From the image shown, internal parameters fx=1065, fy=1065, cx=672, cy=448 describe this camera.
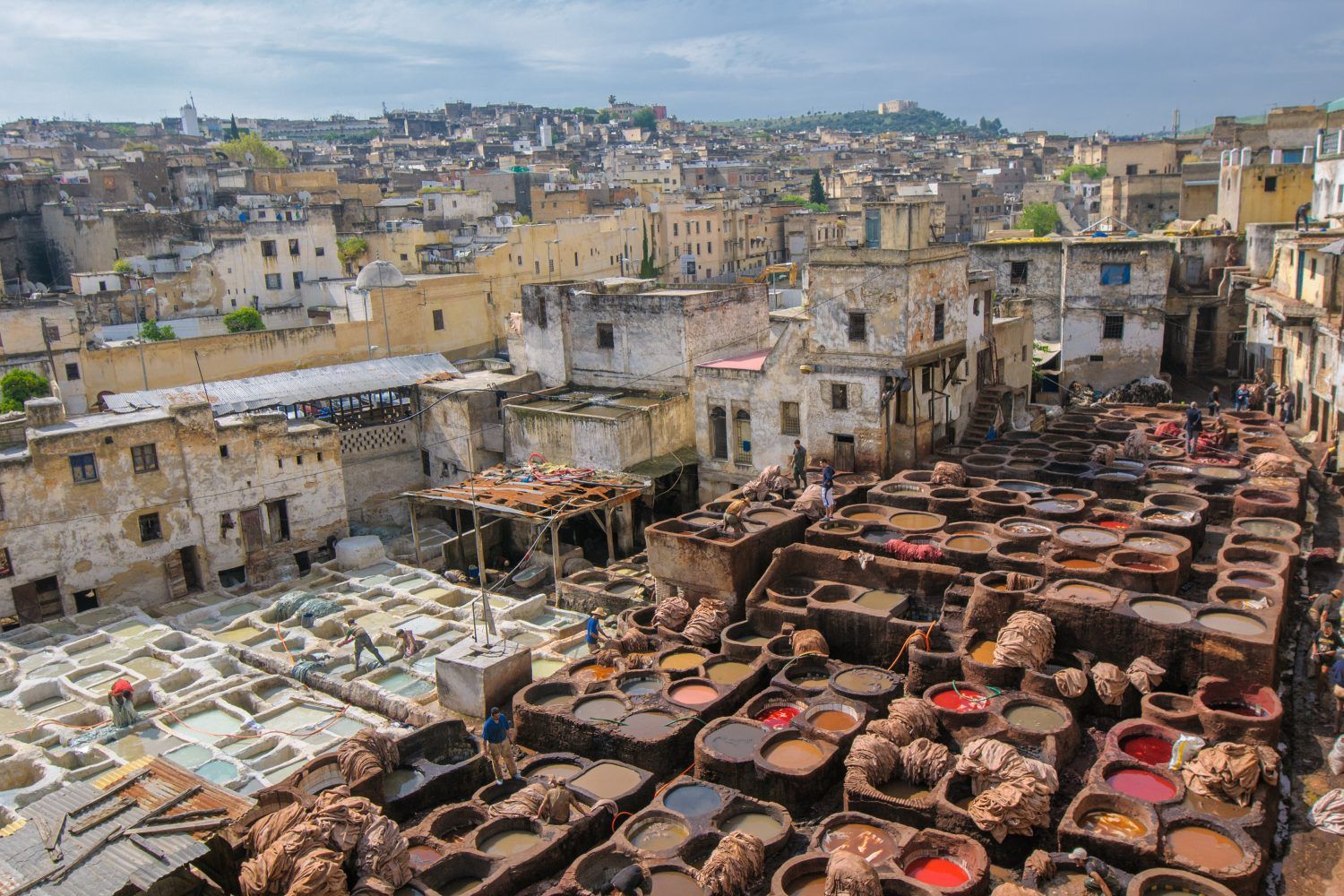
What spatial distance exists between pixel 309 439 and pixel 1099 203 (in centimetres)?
5906

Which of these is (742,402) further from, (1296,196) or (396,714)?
(1296,196)

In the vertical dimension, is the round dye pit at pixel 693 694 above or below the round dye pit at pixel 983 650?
below

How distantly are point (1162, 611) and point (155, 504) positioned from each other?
23791mm

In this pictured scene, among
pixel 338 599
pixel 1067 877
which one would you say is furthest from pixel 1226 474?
pixel 338 599

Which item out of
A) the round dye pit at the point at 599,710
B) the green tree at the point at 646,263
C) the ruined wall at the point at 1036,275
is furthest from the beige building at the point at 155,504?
the green tree at the point at 646,263

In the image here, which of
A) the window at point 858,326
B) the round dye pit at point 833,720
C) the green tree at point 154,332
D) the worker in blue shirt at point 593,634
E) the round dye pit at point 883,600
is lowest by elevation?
the worker in blue shirt at point 593,634

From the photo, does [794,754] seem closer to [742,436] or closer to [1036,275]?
[742,436]

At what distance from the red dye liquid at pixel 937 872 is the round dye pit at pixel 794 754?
7.89 feet

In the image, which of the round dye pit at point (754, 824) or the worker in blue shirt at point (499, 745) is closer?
the round dye pit at point (754, 824)

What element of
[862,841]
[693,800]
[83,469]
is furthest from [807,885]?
[83,469]

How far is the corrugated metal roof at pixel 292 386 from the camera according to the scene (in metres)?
32.2

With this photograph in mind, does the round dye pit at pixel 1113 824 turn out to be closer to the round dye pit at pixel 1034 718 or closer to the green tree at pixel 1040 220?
the round dye pit at pixel 1034 718

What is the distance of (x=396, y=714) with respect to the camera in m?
20.8

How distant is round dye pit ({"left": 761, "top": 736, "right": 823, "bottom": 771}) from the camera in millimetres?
15891
